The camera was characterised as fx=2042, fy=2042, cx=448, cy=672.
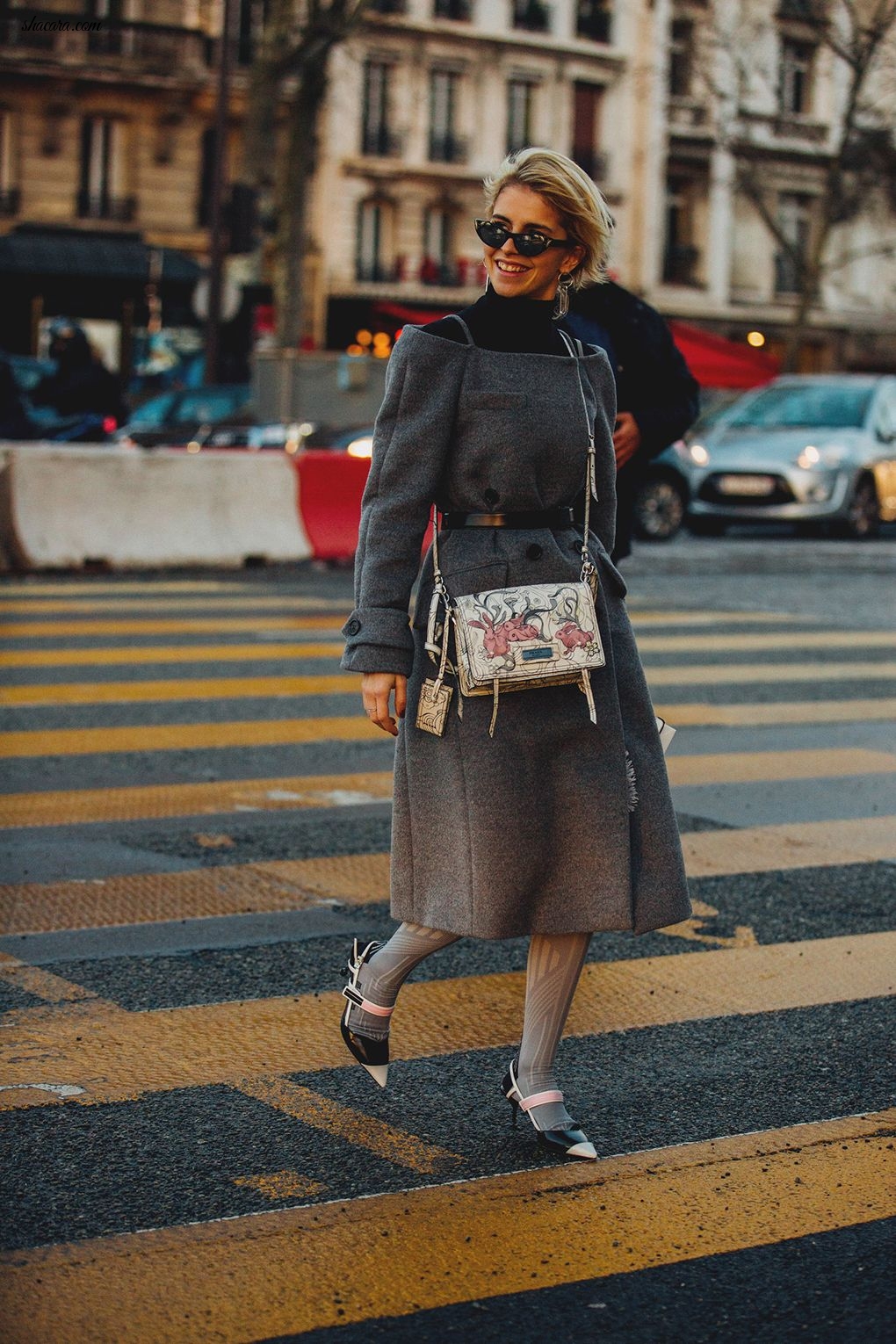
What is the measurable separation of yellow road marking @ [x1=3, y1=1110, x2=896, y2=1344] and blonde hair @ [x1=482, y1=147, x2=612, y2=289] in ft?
5.35

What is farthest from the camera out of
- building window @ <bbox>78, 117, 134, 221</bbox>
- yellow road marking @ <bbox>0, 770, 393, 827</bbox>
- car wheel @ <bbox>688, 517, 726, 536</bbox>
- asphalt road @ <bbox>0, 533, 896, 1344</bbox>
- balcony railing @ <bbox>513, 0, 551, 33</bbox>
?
balcony railing @ <bbox>513, 0, 551, 33</bbox>

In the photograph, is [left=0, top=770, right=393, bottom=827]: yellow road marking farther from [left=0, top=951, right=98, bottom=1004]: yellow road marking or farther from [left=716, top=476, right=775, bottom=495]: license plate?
[left=716, top=476, right=775, bottom=495]: license plate

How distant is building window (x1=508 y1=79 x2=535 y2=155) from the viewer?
4853cm

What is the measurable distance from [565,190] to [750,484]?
57.3 ft

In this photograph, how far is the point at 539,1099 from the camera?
3652mm

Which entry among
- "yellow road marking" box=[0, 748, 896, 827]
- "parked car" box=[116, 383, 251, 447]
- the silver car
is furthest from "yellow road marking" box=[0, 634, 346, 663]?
"parked car" box=[116, 383, 251, 447]

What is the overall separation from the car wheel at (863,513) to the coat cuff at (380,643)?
18.0 metres

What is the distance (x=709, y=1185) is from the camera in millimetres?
3506

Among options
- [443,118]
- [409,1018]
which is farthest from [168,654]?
[443,118]

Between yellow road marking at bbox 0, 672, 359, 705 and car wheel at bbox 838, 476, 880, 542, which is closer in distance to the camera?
yellow road marking at bbox 0, 672, 359, 705

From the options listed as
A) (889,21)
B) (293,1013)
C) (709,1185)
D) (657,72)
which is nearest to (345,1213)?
(709,1185)

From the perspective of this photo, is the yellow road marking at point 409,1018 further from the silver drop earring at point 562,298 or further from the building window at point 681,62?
the building window at point 681,62

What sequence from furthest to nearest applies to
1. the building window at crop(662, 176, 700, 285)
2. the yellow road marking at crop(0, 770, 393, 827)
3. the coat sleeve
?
the building window at crop(662, 176, 700, 285), the yellow road marking at crop(0, 770, 393, 827), the coat sleeve

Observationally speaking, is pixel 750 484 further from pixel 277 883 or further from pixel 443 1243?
pixel 443 1243
